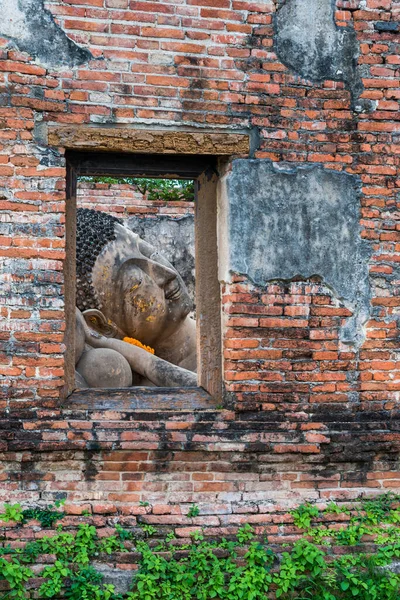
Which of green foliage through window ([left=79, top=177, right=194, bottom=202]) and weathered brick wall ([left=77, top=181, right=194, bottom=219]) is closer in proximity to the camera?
weathered brick wall ([left=77, top=181, right=194, bottom=219])

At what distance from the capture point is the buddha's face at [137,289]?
6555 millimetres

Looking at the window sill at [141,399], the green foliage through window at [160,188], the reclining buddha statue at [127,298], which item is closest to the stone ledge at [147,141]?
the window sill at [141,399]

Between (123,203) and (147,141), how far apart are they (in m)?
5.56

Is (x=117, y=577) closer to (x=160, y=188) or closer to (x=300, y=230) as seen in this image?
(x=300, y=230)

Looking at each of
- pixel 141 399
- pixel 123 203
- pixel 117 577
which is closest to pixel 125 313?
pixel 141 399

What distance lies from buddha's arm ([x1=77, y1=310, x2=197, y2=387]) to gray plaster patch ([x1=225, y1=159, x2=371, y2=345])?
1950 mm

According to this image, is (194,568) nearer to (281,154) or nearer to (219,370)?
(219,370)

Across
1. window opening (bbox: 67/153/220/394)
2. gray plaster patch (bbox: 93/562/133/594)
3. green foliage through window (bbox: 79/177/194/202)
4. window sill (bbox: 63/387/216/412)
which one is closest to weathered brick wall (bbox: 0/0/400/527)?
window sill (bbox: 63/387/216/412)

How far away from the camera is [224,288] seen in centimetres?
475

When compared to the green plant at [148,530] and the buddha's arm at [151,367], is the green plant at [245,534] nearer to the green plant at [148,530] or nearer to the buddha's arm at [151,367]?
the green plant at [148,530]

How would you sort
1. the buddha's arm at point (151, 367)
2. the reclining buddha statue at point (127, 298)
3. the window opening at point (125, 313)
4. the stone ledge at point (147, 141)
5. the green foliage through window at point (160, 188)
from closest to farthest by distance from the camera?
the stone ledge at point (147, 141) → the window opening at point (125, 313) → the buddha's arm at point (151, 367) → the reclining buddha statue at point (127, 298) → the green foliage through window at point (160, 188)

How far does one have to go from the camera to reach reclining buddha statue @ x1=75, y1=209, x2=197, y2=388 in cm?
645

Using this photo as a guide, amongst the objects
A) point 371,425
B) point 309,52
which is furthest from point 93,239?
point 371,425

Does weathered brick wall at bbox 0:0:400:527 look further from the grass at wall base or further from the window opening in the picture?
the window opening
